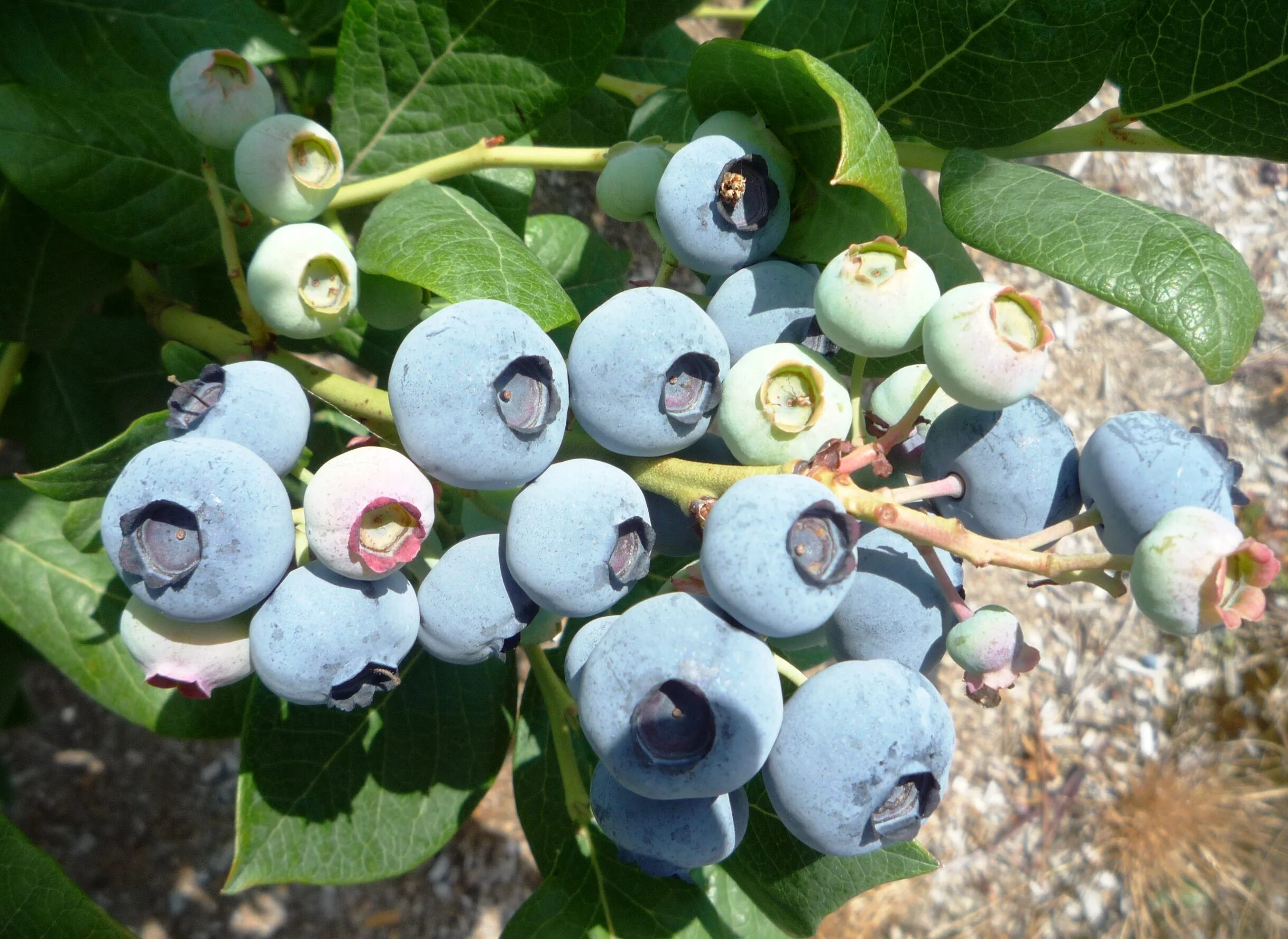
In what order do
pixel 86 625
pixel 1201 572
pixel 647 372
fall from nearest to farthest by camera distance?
1. pixel 1201 572
2. pixel 647 372
3. pixel 86 625

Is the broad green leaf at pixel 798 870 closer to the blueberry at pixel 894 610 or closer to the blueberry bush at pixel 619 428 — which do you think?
the blueberry bush at pixel 619 428

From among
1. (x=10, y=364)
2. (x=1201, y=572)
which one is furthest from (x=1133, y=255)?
(x=10, y=364)

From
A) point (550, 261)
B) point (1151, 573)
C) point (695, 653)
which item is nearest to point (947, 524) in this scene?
point (1151, 573)

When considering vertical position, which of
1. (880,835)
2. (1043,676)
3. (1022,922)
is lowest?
(1022,922)

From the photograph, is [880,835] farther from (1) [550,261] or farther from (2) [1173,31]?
(1) [550,261]

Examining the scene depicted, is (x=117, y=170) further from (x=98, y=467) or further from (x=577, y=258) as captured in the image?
(x=577, y=258)
